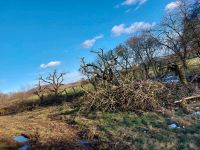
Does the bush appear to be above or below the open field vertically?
above

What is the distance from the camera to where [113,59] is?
1784cm

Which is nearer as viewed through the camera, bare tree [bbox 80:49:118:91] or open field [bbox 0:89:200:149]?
open field [bbox 0:89:200:149]

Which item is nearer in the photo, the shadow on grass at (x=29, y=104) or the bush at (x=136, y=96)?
the bush at (x=136, y=96)

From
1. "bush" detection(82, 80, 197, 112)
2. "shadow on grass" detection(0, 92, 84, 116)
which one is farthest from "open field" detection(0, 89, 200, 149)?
"shadow on grass" detection(0, 92, 84, 116)

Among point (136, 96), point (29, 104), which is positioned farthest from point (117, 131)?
point (29, 104)

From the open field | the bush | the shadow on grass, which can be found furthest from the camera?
the shadow on grass

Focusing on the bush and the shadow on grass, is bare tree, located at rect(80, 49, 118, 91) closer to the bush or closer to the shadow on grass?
the bush

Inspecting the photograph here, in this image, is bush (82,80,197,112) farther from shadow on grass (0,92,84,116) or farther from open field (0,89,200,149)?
shadow on grass (0,92,84,116)

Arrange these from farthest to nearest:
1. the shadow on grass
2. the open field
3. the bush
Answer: the shadow on grass → the bush → the open field

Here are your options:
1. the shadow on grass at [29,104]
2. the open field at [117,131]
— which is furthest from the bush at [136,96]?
the shadow on grass at [29,104]

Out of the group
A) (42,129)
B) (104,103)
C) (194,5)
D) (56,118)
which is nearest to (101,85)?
(104,103)

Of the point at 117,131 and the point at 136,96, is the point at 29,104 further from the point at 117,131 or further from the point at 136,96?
the point at 117,131

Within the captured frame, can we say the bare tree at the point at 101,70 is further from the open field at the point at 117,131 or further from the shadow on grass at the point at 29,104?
the shadow on grass at the point at 29,104

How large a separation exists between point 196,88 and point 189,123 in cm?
496
